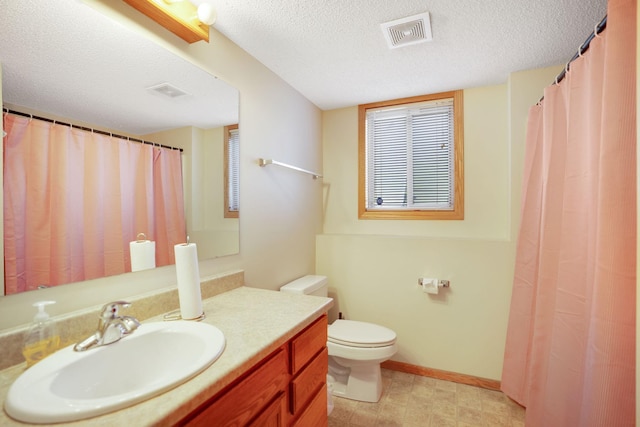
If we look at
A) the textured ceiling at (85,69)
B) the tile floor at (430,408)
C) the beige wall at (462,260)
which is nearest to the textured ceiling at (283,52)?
the textured ceiling at (85,69)

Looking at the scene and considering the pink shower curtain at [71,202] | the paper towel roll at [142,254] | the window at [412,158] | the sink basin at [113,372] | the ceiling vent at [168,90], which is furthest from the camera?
the window at [412,158]

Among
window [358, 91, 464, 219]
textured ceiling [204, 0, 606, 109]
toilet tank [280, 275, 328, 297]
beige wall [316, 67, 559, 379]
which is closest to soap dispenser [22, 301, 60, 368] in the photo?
toilet tank [280, 275, 328, 297]

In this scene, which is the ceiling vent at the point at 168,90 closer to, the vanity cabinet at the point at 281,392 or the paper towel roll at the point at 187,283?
the paper towel roll at the point at 187,283

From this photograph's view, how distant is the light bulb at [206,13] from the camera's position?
1190mm

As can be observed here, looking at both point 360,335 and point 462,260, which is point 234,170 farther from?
point 462,260

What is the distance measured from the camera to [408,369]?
2273 millimetres

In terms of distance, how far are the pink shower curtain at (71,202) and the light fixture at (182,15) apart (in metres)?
0.51

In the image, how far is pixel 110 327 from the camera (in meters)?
0.87

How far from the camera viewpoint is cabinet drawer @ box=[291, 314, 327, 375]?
41.7 inches

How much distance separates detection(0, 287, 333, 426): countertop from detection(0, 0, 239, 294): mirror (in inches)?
14.1

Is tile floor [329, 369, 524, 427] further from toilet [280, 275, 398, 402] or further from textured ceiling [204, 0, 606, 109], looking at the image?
textured ceiling [204, 0, 606, 109]

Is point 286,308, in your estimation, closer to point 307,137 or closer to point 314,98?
point 307,137

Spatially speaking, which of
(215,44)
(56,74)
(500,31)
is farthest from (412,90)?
(56,74)

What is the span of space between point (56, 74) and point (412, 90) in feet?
6.97
